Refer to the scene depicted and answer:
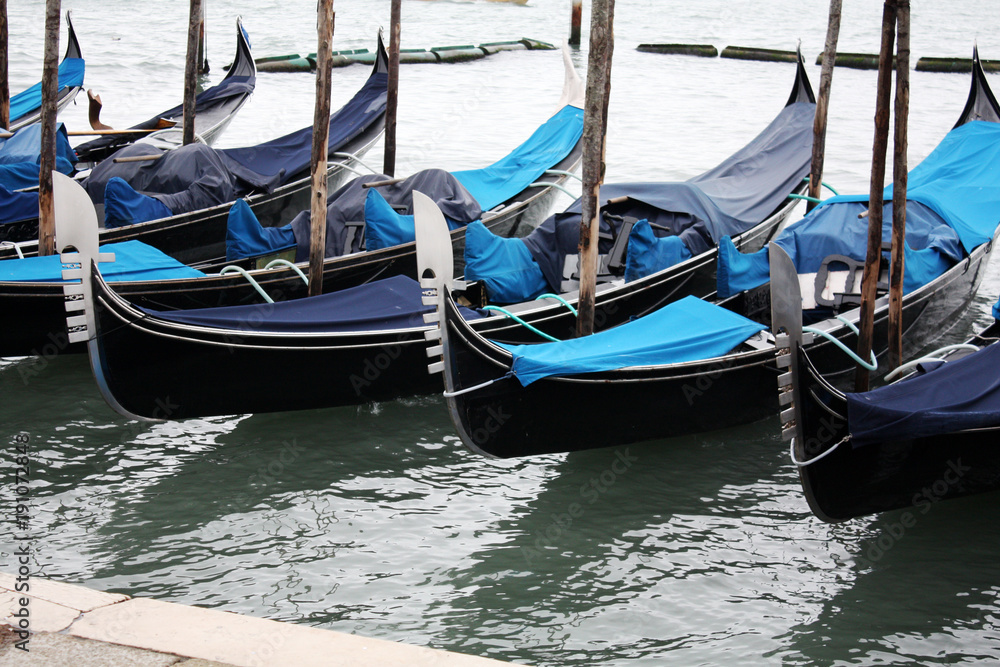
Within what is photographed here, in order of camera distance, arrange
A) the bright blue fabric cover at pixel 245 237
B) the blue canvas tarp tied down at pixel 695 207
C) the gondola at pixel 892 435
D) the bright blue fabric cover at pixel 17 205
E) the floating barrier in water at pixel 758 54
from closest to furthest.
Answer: the gondola at pixel 892 435
the blue canvas tarp tied down at pixel 695 207
the bright blue fabric cover at pixel 245 237
the bright blue fabric cover at pixel 17 205
the floating barrier in water at pixel 758 54

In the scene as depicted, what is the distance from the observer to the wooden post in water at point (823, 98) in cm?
685

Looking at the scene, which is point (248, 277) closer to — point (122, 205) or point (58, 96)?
point (122, 205)

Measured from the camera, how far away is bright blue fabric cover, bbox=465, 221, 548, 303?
5645mm

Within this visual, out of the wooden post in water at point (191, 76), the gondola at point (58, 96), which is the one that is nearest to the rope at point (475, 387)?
the wooden post in water at point (191, 76)

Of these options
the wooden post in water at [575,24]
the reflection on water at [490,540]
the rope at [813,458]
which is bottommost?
the reflection on water at [490,540]

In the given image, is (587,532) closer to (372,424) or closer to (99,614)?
(372,424)

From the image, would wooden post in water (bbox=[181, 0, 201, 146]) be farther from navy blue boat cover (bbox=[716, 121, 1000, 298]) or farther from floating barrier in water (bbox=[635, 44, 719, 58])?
floating barrier in water (bbox=[635, 44, 719, 58])

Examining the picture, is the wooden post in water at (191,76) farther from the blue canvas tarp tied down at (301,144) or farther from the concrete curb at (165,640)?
the concrete curb at (165,640)

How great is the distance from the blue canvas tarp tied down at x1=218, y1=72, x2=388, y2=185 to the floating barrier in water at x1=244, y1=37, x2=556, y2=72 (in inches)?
341

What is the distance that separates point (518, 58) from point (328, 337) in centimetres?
1662

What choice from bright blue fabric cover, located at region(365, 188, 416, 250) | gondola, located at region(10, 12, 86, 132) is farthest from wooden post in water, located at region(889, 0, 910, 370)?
gondola, located at region(10, 12, 86, 132)

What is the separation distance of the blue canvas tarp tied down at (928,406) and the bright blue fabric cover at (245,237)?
376 cm

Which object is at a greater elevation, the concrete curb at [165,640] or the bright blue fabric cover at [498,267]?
the bright blue fabric cover at [498,267]

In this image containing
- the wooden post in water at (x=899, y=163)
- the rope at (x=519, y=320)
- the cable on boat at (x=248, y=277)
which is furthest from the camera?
the cable on boat at (x=248, y=277)
